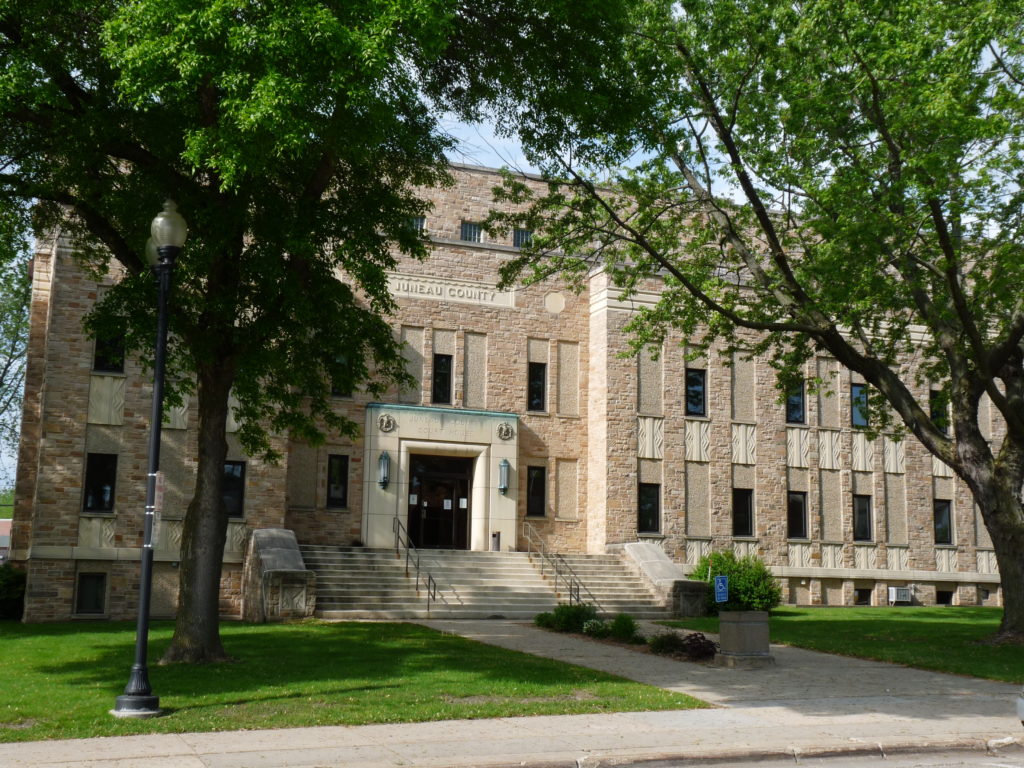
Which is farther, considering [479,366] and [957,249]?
[479,366]

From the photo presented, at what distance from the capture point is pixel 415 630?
19031 millimetres

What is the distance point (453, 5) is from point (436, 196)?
19.9 metres

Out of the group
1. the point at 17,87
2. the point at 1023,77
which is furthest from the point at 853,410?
the point at 17,87

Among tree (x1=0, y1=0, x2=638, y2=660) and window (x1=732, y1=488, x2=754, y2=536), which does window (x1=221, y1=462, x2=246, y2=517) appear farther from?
window (x1=732, y1=488, x2=754, y2=536)

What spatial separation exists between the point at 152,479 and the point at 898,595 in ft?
85.0

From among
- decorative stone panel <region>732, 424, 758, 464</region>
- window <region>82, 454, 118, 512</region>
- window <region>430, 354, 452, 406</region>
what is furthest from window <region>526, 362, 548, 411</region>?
window <region>82, 454, 118, 512</region>

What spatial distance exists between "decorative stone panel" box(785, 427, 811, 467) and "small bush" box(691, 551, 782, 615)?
581 centimetres

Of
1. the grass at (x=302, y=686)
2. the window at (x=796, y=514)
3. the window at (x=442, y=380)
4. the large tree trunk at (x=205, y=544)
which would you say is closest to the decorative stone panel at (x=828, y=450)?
the window at (x=796, y=514)

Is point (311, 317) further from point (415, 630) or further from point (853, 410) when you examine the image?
point (853, 410)

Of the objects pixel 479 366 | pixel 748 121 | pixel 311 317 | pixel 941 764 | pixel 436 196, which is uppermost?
pixel 436 196

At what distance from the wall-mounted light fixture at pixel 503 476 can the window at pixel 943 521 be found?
46.6ft

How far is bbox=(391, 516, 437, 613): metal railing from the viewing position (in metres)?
23.5

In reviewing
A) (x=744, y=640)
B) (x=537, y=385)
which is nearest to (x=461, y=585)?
(x=537, y=385)

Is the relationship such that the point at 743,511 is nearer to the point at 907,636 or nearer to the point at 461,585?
the point at 461,585
